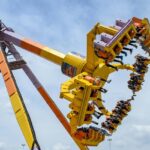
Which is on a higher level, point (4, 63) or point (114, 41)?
point (114, 41)

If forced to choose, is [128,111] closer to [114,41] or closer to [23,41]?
[114,41]

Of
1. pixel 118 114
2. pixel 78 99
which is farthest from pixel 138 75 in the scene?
pixel 78 99

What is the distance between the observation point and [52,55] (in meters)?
20.3

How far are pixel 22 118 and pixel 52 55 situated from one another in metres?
3.35

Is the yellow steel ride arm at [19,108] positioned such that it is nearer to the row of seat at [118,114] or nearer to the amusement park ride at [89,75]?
the amusement park ride at [89,75]

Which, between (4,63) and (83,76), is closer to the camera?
(83,76)

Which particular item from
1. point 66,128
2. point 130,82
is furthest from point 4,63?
point 130,82

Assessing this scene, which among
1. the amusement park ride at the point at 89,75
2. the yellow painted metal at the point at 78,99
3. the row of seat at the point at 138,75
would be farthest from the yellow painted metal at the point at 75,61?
the yellow painted metal at the point at 78,99

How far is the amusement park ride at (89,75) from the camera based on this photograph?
51.1ft

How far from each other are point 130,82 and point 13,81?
5.38 meters

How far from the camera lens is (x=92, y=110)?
1593 cm

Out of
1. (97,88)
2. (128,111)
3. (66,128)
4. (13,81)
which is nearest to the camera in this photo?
(97,88)

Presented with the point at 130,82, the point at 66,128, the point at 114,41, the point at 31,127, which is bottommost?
the point at 66,128

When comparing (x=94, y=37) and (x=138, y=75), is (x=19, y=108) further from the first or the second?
(x=138, y=75)
